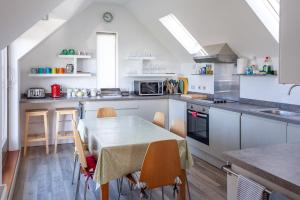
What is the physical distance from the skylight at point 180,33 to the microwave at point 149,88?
0.89 m

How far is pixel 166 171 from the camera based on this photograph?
2592 millimetres

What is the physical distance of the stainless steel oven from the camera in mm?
4583

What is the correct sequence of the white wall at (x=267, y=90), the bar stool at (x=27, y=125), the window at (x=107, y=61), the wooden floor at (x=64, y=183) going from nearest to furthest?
1. the wooden floor at (x=64, y=183)
2. the white wall at (x=267, y=90)
3. the bar stool at (x=27, y=125)
4. the window at (x=107, y=61)

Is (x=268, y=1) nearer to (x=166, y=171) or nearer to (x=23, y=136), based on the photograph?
(x=166, y=171)

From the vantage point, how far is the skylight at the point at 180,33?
5.66m

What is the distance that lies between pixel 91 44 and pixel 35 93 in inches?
57.1

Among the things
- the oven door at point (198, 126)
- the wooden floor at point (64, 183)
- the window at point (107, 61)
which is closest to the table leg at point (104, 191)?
the wooden floor at point (64, 183)

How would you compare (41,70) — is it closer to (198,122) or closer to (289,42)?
(198,122)

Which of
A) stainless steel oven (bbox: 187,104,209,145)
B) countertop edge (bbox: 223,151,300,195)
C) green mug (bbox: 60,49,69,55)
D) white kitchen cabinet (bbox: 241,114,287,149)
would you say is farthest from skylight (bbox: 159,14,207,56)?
countertop edge (bbox: 223,151,300,195)

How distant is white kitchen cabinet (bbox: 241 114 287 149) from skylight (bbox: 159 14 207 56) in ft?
7.25

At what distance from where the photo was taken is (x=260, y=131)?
3.50 m

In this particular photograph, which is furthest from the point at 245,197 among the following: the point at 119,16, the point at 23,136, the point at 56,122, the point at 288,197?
the point at 119,16

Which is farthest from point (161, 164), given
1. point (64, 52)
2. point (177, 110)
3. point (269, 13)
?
point (64, 52)

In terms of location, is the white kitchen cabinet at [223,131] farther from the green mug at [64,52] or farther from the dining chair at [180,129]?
the green mug at [64,52]
